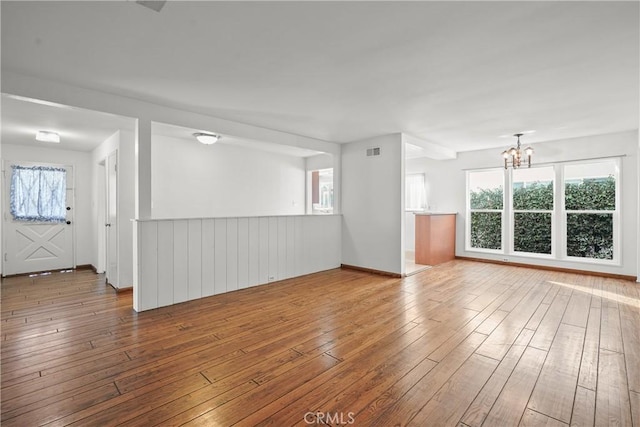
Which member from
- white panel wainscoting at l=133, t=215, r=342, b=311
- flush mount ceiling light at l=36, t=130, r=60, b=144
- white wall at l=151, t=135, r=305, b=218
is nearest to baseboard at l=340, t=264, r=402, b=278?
white panel wainscoting at l=133, t=215, r=342, b=311

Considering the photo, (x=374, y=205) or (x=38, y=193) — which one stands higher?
(x=38, y=193)

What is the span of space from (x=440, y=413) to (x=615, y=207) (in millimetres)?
5892

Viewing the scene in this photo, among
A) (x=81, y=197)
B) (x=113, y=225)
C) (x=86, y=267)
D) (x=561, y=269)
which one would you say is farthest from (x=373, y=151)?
(x=86, y=267)

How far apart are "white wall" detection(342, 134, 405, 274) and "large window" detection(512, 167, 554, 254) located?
9.81ft

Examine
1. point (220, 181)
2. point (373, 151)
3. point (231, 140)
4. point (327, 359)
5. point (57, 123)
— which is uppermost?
point (231, 140)

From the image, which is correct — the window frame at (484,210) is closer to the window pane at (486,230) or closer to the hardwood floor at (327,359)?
the window pane at (486,230)

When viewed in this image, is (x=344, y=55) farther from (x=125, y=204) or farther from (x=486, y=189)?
(x=486, y=189)

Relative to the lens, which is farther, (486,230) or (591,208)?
(486,230)

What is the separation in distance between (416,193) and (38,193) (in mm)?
8378

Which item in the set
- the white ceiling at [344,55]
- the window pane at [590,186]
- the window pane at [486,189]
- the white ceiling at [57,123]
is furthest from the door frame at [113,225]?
the window pane at [590,186]

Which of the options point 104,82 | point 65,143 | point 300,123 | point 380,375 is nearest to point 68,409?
point 380,375

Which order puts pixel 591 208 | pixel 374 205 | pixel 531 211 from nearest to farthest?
pixel 591 208 < pixel 374 205 < pixel 531 211

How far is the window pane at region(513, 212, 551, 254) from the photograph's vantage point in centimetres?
611

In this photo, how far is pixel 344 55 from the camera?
2551mm
